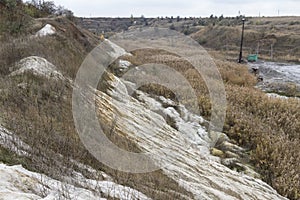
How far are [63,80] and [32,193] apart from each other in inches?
204

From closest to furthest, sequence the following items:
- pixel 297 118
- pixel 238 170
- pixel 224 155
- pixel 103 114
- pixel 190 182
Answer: pixel 190 182
pixel 103 114
pixel 238 170
pixel 224 155
pixel 297 118

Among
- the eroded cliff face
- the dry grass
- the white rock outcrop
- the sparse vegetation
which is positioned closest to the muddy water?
the dry grass

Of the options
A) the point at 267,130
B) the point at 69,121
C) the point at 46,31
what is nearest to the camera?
the point at 69,121

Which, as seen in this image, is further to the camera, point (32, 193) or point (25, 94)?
point (25, 94)

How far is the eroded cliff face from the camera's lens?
6.99m

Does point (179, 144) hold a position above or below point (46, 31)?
below

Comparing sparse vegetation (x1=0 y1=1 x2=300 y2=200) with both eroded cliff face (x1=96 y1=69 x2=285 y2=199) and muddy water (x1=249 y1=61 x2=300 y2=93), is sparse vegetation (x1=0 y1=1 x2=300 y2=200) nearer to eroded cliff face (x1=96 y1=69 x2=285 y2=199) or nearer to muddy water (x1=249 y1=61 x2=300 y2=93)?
eroded cliff face (x1=96 y1=69 x2=285 y2=199)

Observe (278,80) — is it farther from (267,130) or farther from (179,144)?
(179,144)

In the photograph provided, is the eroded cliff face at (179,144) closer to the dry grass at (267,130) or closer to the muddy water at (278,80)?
the dry grass at (267,130)

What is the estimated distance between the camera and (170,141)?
9125 mm

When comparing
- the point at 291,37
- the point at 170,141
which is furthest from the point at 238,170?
the point at 291,37

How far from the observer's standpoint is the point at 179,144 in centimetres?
924

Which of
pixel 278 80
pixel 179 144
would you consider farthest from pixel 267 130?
pixel 278 80

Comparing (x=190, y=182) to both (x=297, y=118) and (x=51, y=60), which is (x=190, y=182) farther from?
(x=297, y=118)
